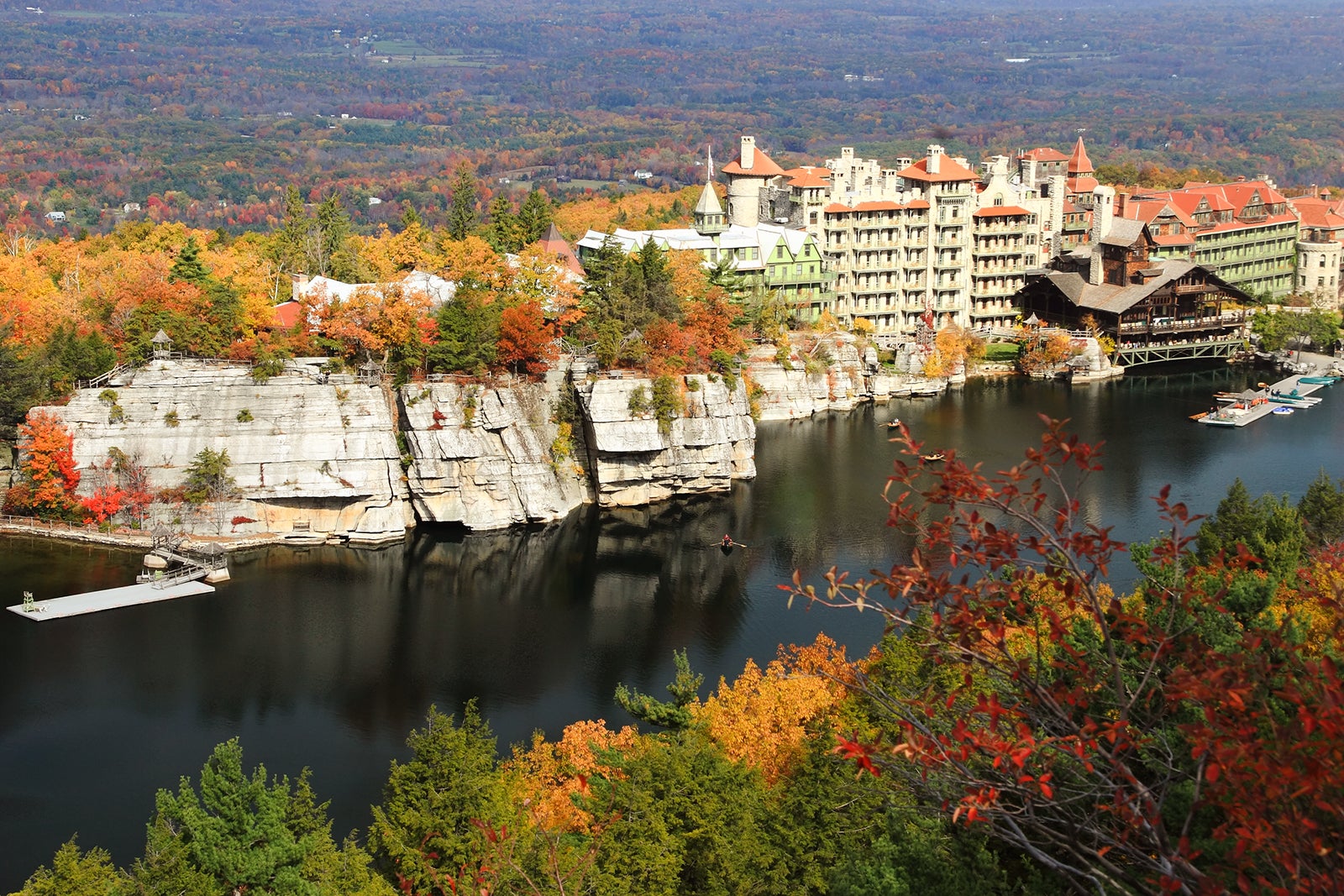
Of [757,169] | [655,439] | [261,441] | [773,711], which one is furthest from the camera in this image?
[757,169]

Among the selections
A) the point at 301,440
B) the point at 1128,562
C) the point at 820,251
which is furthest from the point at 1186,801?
the point at 820,251

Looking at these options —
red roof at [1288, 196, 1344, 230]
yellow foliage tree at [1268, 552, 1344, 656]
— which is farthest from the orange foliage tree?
red roof at [1288, 196, 1344, 230]

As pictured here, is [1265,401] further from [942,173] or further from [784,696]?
[784,696]

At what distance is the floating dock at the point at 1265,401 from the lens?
182 feet

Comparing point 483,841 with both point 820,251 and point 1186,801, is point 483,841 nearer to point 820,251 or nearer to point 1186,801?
point 1186,801

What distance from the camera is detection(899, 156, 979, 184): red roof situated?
6938cm

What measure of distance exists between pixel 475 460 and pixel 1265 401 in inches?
1293

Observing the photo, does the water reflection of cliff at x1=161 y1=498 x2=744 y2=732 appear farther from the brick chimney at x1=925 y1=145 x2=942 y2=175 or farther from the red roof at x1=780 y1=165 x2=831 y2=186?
the brick chimney at x1=925 y1=145 x2=942 y2=175

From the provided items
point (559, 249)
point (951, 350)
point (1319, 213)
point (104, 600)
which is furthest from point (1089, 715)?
point (1319, 213)

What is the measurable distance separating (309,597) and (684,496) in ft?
44.8

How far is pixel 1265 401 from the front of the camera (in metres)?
58.5

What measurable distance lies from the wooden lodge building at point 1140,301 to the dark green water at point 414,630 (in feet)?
55.1

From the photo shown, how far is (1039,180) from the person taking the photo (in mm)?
75000

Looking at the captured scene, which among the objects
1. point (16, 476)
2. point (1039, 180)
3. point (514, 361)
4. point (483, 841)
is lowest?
point (483, 841)
